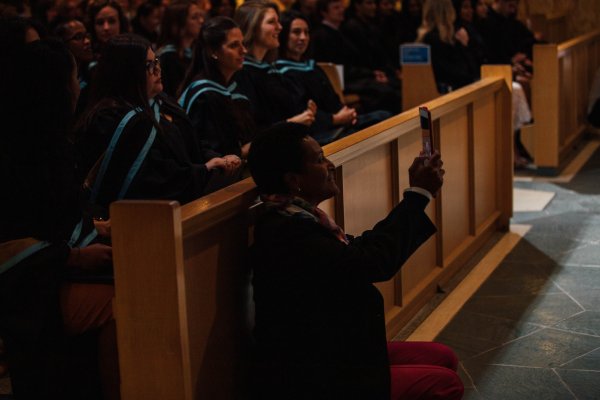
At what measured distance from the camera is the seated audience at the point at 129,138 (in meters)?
3.52

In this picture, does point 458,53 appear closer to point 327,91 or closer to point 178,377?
point 327,91

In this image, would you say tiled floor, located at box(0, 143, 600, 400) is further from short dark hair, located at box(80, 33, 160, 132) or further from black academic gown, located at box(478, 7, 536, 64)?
black academic gown, located at box(478, 7, 536, 64)

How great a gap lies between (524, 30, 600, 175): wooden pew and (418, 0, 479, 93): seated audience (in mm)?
536

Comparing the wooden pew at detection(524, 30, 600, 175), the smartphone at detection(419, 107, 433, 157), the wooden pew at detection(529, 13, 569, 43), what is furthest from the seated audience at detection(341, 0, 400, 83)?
the smartphone at detection(419, 107, 433, 157)

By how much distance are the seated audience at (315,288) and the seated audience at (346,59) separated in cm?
545

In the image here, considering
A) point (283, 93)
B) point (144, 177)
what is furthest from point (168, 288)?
point (283, 93)

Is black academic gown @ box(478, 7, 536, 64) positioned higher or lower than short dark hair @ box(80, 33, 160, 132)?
lower

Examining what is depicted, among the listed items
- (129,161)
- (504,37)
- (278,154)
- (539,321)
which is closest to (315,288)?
(278,154)

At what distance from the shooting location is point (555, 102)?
7.88m

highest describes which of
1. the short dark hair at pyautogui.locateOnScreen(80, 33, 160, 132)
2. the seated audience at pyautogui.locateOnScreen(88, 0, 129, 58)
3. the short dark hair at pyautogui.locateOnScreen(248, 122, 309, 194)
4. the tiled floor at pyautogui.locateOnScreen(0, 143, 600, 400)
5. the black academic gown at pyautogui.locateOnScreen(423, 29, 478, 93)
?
the seated audience at pyautogui.locateOnScreen(88, 0, 129, 58)

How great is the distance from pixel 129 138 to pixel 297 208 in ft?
3.25

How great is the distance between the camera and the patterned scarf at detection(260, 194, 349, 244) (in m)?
2.74

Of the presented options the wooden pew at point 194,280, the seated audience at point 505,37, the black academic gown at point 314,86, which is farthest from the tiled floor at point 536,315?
the seated audience at point 505,37

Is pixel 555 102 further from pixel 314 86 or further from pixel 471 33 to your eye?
pixel 314 86
